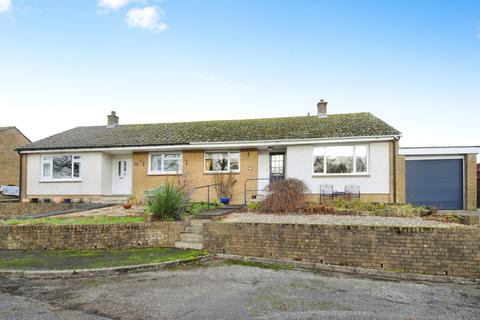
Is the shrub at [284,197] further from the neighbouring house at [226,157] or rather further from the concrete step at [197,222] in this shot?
the neighbouring house at [226,157]

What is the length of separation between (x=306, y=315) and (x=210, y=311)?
1347mm

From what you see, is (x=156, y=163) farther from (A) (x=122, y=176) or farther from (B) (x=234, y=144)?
(B) (x=234, y=144)

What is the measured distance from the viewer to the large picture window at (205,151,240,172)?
17.5 meters

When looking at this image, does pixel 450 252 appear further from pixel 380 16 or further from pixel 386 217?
pixel 380 16

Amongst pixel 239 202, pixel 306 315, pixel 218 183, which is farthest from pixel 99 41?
pixel 306 315

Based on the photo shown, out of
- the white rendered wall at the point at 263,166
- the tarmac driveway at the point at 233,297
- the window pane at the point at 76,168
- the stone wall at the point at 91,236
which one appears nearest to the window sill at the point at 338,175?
the white rendered wall at the point at 263,166

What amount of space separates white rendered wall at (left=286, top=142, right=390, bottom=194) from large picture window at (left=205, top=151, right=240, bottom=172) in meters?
2.75

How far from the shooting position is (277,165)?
1736 cm

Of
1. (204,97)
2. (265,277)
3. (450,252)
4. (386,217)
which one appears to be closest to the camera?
(265,277)

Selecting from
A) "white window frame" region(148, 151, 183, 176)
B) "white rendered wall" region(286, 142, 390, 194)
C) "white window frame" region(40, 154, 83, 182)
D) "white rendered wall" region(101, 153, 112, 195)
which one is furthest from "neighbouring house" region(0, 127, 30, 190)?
"white rendered wall" region(286, 142, 390, 194)

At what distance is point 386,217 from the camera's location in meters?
10.9

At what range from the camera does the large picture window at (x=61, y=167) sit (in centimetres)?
1897

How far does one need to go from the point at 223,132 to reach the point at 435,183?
11.7m

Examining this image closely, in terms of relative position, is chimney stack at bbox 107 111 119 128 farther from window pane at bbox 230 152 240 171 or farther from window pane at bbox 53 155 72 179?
window pane at bbox 230 152 240 171
